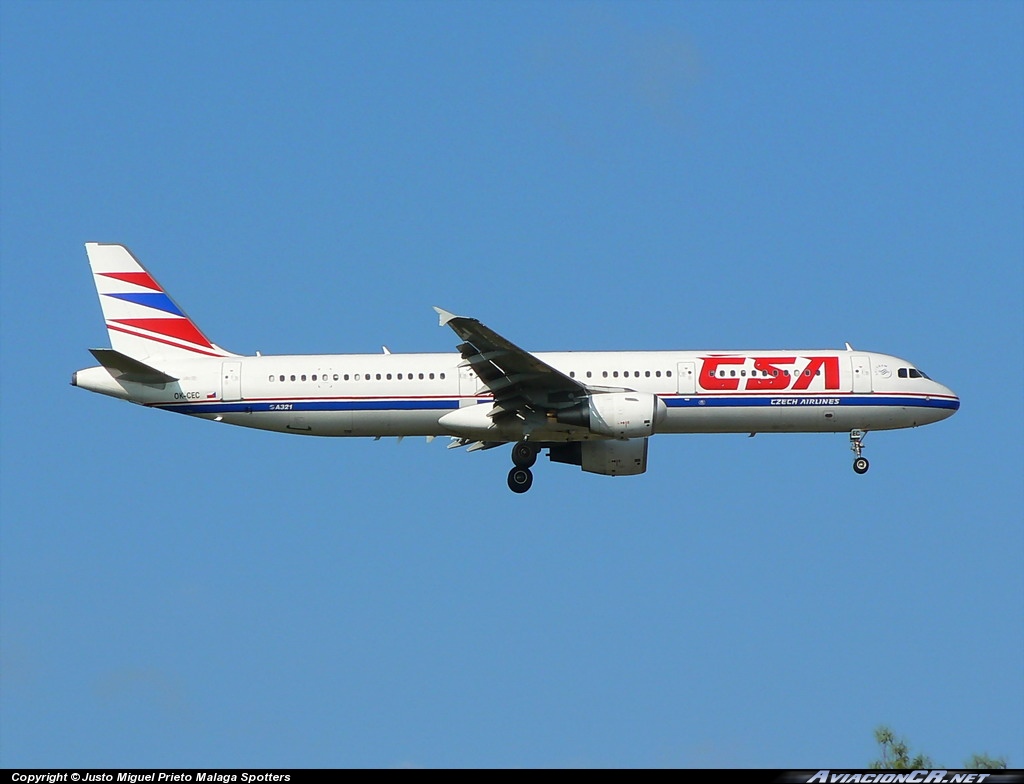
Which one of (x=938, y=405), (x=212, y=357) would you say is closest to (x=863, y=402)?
(x=938, y=405)

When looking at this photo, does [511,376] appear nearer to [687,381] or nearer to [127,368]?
[687,381]

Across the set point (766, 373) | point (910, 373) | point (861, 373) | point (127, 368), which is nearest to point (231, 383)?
point (127, 368)

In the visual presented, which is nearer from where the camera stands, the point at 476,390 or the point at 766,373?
the point at 476,390

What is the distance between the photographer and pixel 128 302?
51719 millimetres

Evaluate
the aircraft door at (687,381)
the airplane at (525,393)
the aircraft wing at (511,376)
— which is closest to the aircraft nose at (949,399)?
the airplane at (525,393)

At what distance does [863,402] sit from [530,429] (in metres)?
10.8

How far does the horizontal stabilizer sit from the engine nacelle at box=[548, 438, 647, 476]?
12.9 metres

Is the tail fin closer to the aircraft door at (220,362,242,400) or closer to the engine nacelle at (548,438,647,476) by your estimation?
the aircraft door at (220,362,242,400)

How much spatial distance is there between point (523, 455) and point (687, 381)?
572cm

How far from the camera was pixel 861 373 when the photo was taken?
4928 cm

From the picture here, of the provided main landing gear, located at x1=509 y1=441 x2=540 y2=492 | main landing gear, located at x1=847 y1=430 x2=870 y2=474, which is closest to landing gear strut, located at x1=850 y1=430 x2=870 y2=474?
main landing gear, located at x1=847 y1=430 x2=870 y2=474

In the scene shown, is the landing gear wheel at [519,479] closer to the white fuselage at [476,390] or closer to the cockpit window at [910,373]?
the white fuselage at [476,390]

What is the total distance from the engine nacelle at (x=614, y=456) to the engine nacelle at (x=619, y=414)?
3.49m

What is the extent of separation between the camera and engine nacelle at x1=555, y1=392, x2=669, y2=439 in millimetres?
46156
